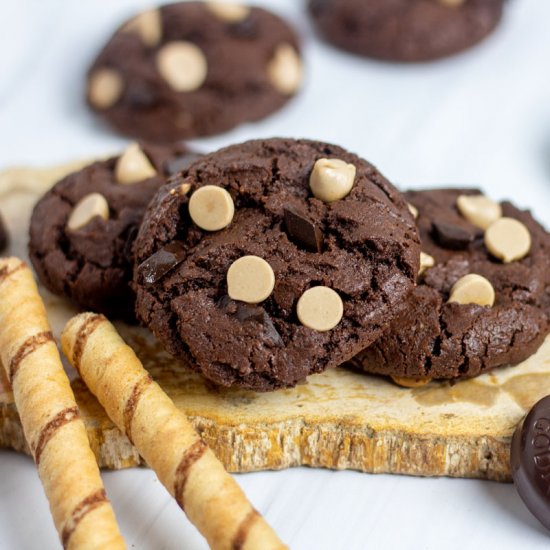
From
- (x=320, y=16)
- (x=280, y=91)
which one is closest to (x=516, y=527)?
(x=280, y=91)

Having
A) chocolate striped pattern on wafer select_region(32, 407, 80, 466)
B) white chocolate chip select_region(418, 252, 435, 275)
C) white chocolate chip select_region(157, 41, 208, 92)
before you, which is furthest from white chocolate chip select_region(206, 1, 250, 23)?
chocolate striped pattern on wafer select_region(32, 407, 80, 466)

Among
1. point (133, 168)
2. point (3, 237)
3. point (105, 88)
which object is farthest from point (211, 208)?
point (105, 88)

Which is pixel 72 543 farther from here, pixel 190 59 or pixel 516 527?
pixel 190 59

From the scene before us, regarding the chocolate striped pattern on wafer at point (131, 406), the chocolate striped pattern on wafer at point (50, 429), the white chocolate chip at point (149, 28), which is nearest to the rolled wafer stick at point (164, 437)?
the chocolate striped pattern on wafer at point (131, 406)

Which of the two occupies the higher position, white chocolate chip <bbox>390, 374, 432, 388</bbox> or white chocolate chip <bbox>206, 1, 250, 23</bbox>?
white chocolate chip <bbox>206, 1, 250, 23</bbox>

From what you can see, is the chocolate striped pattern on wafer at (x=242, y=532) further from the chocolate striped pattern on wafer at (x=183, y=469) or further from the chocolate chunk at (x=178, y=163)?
the chocolate chunk at (x=178, y=163)

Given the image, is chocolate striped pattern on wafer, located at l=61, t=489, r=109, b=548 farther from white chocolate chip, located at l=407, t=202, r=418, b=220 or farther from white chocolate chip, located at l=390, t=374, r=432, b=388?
white chocolate chip, located at l=407, t=202, r=418, b=220
